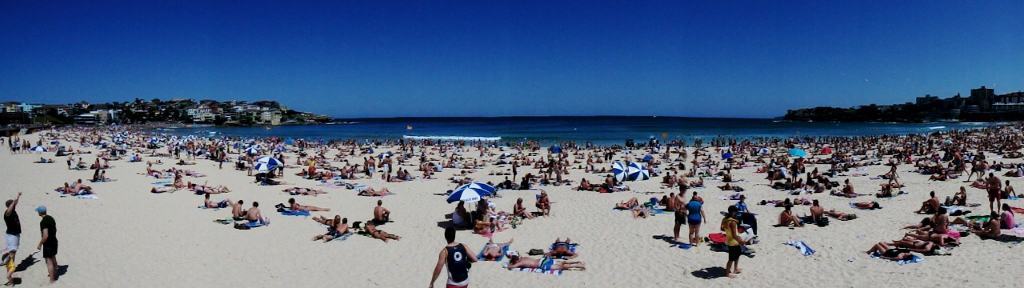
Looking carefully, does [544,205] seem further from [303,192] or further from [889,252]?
[303,192]

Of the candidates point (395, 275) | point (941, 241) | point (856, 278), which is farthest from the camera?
point (941, 241)

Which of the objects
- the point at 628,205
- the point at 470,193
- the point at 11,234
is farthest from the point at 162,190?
the point at 628,205

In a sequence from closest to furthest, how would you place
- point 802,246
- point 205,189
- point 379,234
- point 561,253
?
1. point 561,253
2. point 802,246
3. point 379,234
4. point 205,189

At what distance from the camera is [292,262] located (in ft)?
27.0

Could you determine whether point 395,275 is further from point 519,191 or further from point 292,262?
point 519,191

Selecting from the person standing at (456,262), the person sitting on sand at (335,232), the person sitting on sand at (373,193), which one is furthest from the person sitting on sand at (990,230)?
the person sitting on sand at (373,193)

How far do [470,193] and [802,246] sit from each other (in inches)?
222

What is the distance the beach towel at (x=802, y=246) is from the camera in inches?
328

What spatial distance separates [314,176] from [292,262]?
11.9 m

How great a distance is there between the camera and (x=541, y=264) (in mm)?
7746

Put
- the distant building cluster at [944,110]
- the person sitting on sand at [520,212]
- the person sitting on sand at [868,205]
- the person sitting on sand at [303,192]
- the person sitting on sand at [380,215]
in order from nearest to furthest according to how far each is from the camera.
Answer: the person sitting on sand at [380,215] → the person sitting on sand at [520,212] → the person sitting on sand at [868,205] → the person sitting on sand at [303,192] → the distant building cluster at [944,110]

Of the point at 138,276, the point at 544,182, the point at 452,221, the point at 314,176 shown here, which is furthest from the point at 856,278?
the point at 314,176

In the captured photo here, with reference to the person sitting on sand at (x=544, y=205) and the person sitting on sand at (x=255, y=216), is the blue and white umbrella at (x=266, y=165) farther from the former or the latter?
the person sitting on sand at (x=544, y=205)

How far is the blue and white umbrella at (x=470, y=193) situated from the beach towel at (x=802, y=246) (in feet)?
17.2
